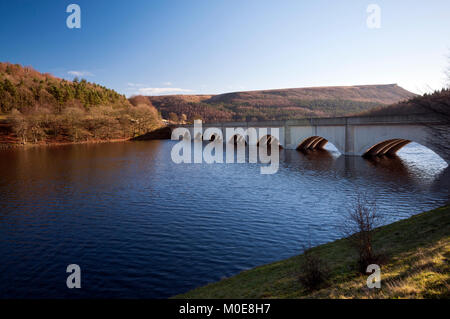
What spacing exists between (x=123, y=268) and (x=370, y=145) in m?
38.8

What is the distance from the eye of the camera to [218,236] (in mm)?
15570

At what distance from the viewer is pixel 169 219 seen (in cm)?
1859

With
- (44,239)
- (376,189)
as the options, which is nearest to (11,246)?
(44,239)

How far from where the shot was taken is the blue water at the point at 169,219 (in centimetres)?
1182

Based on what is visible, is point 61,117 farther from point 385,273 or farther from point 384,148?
point 385,273

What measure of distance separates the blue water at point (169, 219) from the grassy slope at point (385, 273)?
1594 mm

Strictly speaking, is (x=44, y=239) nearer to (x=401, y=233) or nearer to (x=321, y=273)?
(x=321, y=273)
